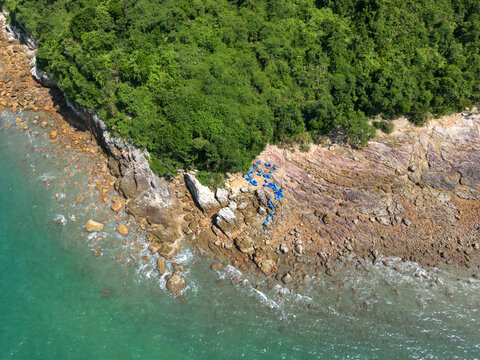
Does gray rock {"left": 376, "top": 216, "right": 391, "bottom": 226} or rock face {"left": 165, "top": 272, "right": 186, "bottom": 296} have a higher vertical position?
gray rock {"left": 376, "top": 216, "right": 391, "bottom": 226}

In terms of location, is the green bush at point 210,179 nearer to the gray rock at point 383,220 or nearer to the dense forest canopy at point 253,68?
the dense forest canopy at point 253,68

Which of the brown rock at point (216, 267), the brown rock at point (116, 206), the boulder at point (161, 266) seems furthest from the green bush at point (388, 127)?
the brown rock at point (116, 206)

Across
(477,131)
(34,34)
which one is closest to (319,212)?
(477,131)

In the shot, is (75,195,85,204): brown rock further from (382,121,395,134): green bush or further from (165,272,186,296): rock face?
(382,121,395,134): green bush

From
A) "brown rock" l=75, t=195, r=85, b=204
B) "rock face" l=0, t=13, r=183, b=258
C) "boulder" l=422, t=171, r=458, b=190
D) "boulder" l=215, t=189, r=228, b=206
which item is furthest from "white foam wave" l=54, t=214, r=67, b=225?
"boulder" l=422, t=171, r=458, b=190

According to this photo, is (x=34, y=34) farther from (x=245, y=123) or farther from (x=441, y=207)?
(x=441, y=207)

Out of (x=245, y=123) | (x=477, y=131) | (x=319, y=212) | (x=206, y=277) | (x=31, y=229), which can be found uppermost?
(x=477, y=131)

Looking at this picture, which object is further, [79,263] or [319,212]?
[319,212]
